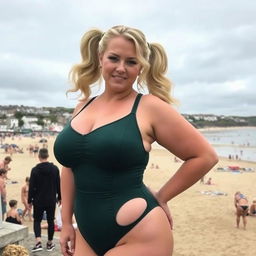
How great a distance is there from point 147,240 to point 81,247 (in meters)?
0.37

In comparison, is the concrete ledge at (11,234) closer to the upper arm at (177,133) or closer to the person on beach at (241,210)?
the upper arm at (177,133)

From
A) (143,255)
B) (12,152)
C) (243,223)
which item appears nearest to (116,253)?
(143,255)

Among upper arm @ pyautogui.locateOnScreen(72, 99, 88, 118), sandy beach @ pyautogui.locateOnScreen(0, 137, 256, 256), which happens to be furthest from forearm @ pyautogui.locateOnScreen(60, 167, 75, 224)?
sandy beach @ pyautogui.locateOnScreen(0, 137, 256, 256)

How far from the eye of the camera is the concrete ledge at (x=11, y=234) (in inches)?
143

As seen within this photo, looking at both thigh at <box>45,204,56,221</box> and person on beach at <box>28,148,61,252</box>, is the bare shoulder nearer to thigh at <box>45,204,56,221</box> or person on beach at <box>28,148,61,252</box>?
person on beach at <box>28,148,61,252</box>

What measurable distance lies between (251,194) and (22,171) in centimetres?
1438

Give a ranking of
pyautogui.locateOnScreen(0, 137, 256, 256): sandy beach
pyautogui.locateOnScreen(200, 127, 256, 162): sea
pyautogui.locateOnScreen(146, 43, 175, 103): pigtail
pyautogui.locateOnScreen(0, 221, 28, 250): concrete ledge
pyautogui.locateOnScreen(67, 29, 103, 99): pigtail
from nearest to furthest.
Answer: pyautogui.locateOnScreen(146, 43, 175, 103): pigtail, pyautogui.locateOnScreen(67, 29, 103, 99): pigtail, pyautogui.locateOnScreen(0, 221, 28, 250): concrete ledge, pyautogui.locateOnScreen(0, 137, 256, 256): sandy beach, pyautogui.locateOnScreen(200, 127, 256, 162): sea

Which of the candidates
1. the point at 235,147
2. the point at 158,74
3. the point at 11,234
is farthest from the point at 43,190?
the point at 235,147

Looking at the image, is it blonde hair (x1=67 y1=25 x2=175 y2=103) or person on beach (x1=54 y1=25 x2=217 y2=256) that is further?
blonde hair (x1=67 y1=25 x2=175 y2=103)

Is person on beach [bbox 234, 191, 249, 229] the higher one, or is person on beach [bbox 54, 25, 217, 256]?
person on beach [bbox 54, 25, 217, 256]

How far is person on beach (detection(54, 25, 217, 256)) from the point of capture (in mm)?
1502

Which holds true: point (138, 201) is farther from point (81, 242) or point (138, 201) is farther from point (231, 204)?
point (231, 204)

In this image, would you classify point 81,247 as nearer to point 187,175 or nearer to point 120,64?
point 187,175

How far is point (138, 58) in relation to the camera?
1597 mm
